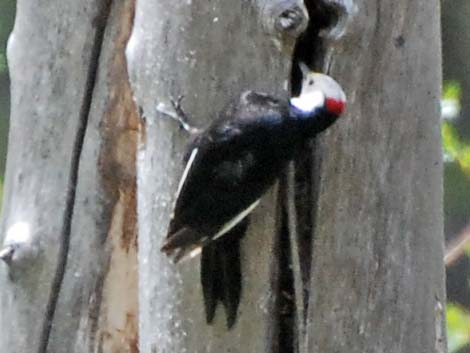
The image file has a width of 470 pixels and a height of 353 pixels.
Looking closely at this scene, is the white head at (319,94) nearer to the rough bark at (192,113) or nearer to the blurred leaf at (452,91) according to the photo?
the rough bark at (192,113)

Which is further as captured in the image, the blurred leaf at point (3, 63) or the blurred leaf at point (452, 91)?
the blurred leaf at point (3, 63)

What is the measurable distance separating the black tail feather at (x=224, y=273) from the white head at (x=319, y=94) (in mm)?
189

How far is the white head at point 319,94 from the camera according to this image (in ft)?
4.64

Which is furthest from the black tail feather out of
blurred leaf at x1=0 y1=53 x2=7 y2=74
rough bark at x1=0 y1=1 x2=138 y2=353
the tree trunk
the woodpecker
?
blurred leaf at x1=0 y1=53 x2=7 y2=74

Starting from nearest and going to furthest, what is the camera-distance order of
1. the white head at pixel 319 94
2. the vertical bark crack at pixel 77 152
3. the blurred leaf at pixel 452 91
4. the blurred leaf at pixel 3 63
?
1. the white head at pixel 319 94
2. the vertical bark crack at pixel 77 152
3. the blurred leaf at pixel 452 91
4. the blurred leaf at pixel 3 63

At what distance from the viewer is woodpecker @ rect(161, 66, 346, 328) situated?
1.43 m

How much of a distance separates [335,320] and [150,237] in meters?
0.29

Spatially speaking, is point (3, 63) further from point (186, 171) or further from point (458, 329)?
point (458, 329)

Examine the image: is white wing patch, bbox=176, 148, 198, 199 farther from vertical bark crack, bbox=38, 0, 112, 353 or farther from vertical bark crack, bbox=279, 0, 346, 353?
vertical bark crack, bbox=38, 0, 112, 353

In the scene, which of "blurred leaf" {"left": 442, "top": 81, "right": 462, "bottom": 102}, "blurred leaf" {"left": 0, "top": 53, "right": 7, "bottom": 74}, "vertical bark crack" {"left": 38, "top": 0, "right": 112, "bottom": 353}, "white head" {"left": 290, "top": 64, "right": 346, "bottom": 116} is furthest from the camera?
"blurred leaf" {"left": 0, "top": 53, "right": 7, "bottom": 74}

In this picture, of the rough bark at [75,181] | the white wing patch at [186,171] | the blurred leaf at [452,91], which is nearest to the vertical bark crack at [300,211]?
the white wing patch at [186,171]

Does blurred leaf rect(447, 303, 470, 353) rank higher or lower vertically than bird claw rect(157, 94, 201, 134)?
lower

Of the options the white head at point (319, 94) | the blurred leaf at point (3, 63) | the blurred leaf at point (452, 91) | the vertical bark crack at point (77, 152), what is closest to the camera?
the white head at point (319, 94)

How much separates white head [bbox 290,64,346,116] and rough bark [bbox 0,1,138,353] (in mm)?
358
